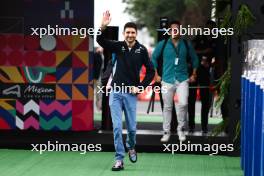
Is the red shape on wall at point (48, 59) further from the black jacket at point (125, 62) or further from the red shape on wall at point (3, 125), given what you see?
the black jacket at point (125, 62)

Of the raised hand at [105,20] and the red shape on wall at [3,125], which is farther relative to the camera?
the red shape on wall at [3,125]

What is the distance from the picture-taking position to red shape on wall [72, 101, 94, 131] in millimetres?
14125

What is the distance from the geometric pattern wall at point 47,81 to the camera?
14.0 m

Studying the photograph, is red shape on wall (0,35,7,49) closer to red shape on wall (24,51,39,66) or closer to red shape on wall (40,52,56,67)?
red shape on wall (24,51,39,66)

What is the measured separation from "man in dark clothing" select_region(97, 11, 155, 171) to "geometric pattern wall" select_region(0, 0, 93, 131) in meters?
3.56

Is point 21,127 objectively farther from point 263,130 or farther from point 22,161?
point 263,130

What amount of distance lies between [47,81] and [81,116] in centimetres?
87

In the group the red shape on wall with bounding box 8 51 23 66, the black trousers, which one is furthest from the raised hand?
the black trousers

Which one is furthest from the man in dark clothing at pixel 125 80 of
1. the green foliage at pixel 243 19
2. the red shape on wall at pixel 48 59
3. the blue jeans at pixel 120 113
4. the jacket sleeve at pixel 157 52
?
the red shape on wall at pixel 48 59

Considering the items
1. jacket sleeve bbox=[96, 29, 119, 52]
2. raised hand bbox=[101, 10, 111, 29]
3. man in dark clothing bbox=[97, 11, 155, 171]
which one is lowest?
man in dark clothing bbox=[97, 11, 155, 171]

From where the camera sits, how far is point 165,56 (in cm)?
1271

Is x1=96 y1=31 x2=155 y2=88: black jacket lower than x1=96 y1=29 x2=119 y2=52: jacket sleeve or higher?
lower

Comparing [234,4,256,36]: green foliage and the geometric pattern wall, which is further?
the geometric pattern wall

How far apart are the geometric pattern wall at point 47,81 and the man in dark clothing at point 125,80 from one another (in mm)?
→ 3560
